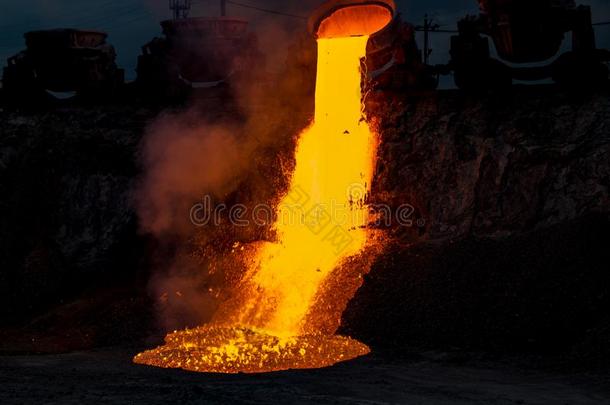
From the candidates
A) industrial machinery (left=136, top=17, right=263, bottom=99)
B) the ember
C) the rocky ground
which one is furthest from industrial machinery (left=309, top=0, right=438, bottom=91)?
the ember

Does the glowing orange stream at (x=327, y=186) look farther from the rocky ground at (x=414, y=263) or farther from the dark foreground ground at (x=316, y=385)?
the dark foreground ground at (x=316, y=385)

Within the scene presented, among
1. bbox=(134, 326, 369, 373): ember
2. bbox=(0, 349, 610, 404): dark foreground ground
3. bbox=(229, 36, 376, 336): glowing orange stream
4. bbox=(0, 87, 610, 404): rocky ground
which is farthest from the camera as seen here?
bbox=(229, 36, 376, 336): glowing orange stream

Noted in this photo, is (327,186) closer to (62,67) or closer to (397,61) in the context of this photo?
(397,61)

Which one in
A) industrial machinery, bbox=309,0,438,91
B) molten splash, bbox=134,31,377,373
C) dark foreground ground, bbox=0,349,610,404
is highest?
industrial machinery, bbox=309,0,438,91

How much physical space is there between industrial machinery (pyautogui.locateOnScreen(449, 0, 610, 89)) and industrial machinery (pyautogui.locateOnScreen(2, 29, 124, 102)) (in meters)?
6.30

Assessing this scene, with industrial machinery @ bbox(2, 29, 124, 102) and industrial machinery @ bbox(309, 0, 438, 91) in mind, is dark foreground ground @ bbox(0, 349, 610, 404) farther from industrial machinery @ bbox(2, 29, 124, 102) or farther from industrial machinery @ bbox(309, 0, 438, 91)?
industrial machinery @ bbox(2, 29, 124, 102)

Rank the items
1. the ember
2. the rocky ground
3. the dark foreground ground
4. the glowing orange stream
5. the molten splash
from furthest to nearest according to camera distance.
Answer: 1. the glowing orange stream
2. the molten splash
3. the ember
4. the rocky ground
5. the dark foreground ground

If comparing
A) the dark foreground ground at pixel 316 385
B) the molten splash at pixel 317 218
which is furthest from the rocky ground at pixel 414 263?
the molten splash at pixel 317 218

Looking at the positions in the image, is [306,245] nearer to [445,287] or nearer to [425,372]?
[445,287]

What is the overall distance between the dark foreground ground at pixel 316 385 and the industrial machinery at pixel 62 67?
278 inches

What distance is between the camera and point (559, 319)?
30.2 feet

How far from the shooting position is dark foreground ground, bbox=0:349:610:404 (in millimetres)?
6801

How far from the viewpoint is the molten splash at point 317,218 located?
34.1ft

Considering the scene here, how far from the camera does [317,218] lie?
38.8 feet
